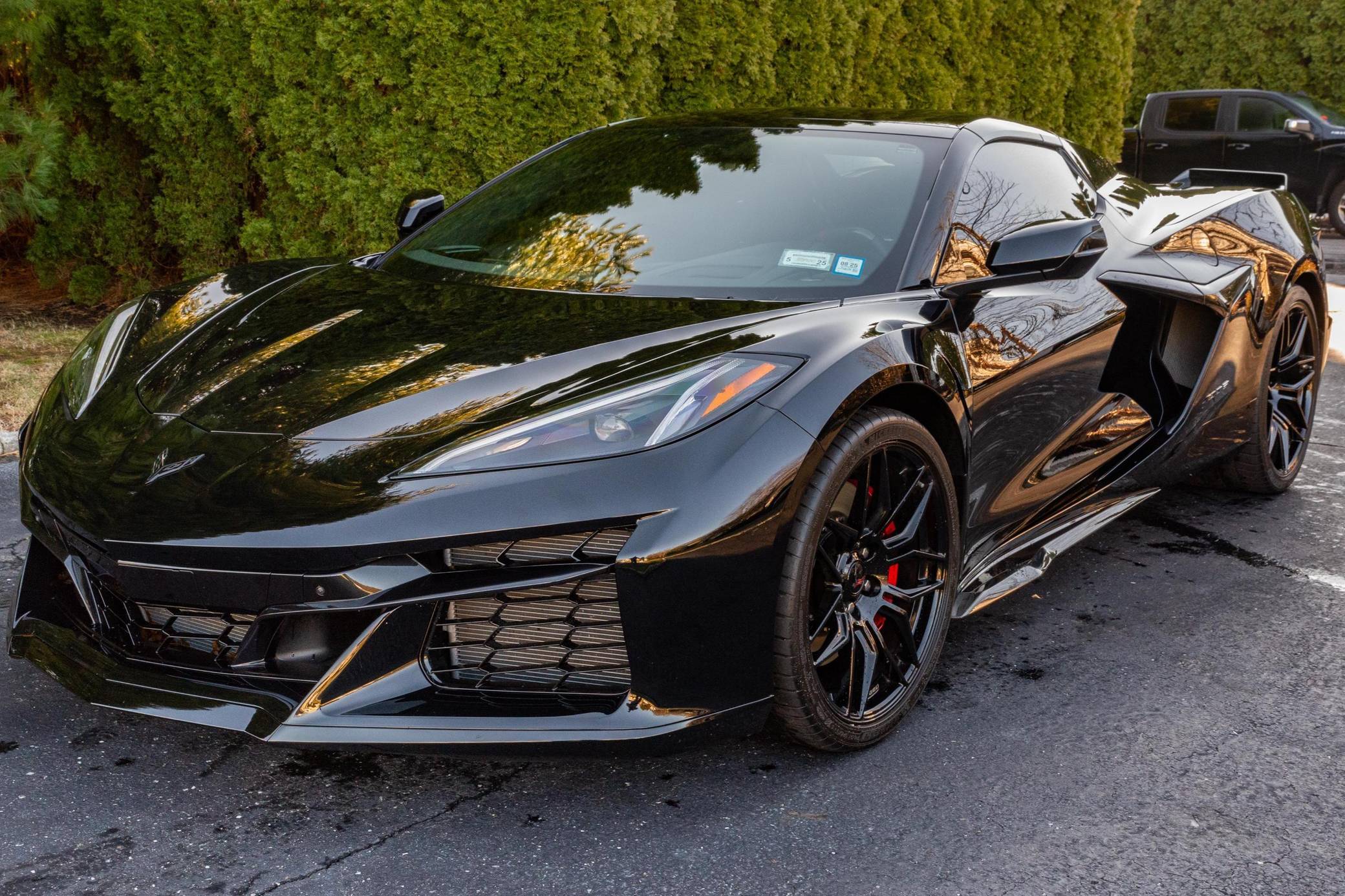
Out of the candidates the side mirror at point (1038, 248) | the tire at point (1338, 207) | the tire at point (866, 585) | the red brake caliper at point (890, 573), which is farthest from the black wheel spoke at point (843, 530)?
the tire at point (1338, 207)

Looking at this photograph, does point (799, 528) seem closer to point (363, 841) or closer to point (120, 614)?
point (363, 841)

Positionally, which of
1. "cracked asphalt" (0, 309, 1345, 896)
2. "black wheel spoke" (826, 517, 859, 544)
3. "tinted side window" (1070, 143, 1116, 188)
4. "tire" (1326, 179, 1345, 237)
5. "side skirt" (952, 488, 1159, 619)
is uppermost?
"tinted side window" (1070, 143, 1116, 188)

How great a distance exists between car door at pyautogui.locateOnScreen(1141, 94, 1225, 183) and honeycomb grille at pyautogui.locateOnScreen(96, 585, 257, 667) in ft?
49.2

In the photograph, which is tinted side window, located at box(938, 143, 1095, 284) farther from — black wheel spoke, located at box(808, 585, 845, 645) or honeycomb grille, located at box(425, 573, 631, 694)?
honeycomb grille, located at box(425, 573, 631, 694)

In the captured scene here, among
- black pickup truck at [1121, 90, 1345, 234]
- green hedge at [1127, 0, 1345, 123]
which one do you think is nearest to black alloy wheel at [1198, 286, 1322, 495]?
black pickup truck at [1121, 90, 1345, 234]

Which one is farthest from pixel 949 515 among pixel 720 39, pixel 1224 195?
pixel 720 39

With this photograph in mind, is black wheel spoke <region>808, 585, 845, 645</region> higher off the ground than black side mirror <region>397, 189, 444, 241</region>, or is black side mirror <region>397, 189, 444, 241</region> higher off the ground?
black side mirror <region>397, 189, 444, 241</region>

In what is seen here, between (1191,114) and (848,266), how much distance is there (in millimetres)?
14220

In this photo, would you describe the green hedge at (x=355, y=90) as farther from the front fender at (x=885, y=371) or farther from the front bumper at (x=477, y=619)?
the front bumper at (x=477, y=619)

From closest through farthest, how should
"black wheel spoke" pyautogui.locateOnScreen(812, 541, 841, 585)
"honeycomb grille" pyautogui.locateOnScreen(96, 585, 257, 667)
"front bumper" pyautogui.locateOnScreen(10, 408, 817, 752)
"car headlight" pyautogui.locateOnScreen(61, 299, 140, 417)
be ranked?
"front bumper" pyautogui.locateOnScreen(10, 408, 817, 752) < "honeycomb grille" pyautogui.locateOnScreen(96, 585, 257, 667) < "black wheel spoke" pyautogui.locateOnScreen(812, 541, 841, 585) < "car headlight" pyautogui.locateOnScreen(61, 299, 140, 417)

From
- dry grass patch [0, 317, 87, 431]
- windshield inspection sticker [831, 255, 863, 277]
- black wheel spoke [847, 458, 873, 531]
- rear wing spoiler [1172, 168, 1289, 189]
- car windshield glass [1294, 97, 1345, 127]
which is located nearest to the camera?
black wheel spoke [847, 458, 873, 531]

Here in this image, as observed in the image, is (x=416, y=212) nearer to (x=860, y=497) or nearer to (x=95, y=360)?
(x=95, y=360)

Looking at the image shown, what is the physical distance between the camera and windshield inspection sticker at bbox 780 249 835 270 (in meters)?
3.06

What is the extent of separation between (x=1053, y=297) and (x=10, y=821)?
8.58 feet
